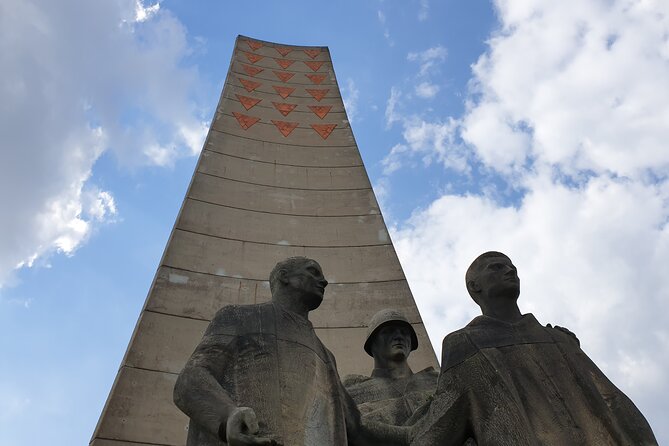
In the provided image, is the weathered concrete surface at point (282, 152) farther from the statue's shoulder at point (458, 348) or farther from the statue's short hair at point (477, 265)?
the statue's shoulder at point (458, 348)

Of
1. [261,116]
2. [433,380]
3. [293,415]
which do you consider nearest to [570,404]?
[293,415]

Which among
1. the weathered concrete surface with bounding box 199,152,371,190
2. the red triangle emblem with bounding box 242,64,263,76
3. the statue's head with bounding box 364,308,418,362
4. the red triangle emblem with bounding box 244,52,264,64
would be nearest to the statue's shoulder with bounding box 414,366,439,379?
the statue's head with bounding box 364,308,418,362

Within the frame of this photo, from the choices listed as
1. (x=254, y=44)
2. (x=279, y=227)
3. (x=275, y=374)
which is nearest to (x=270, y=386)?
(x=275, y=374)

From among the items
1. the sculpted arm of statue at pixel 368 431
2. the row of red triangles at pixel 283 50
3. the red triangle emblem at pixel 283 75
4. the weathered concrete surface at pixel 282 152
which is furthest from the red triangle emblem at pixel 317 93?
the sculpted arm of statue at pixel 368 431

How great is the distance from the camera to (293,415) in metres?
3.53

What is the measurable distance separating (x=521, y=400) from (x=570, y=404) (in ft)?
0.78

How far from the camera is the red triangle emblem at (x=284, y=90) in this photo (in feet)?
46.1

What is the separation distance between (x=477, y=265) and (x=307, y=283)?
109cm

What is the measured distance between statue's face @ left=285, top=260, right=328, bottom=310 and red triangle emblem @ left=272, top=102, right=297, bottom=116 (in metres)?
9.11

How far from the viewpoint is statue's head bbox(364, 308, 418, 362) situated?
19.5 ft

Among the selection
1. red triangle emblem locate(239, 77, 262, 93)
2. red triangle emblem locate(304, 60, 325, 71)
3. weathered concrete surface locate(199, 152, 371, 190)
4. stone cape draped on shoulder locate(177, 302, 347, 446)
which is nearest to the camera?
stone cape draped on shoulder locate(177, 302, 347, 446)

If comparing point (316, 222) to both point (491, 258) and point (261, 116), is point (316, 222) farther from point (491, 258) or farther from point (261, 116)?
point (491, 258)

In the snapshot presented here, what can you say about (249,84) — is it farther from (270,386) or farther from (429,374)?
(270,386)

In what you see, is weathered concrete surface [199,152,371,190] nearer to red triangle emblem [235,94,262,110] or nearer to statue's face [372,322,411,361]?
red triangle emblem [235,94,262,110]
